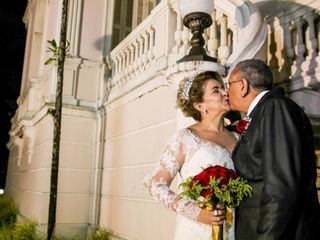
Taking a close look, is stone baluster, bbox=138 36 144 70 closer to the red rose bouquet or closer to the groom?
the groom

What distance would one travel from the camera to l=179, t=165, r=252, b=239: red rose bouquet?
184cm

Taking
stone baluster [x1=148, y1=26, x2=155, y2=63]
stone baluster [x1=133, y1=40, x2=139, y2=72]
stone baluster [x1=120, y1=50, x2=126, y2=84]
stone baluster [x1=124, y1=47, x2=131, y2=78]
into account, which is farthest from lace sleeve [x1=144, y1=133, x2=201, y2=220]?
stone baluster [x1=120, y1=50, x2=126, y2=84]

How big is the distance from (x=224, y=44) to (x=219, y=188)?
2586 mm

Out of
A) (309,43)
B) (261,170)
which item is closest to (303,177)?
(261,170)

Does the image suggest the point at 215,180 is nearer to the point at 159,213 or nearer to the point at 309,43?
the point at 309,43

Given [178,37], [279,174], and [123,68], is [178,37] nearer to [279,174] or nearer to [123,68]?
[123,68]

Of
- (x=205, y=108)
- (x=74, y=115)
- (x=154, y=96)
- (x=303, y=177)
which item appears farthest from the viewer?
(x=74, y=115)

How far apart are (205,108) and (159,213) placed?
2657 mm

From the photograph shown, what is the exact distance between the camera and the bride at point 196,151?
7.13 feet

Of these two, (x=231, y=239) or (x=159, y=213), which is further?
(x=159, y=213)

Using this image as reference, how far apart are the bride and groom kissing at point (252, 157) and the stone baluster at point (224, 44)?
141 cm

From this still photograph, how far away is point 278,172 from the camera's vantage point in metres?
1.68

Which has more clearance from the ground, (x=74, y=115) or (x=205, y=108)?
(x=74, y=115)

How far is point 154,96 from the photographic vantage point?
537 cm
